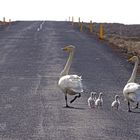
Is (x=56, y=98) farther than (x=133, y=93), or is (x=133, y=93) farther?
(x=56, y=98)

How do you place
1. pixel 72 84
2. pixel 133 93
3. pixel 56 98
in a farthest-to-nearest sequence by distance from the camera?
pixel 56 98 → pixel 72 84 → pixel 133 93

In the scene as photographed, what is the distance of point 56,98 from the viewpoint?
1672 cm

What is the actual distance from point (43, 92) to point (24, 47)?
58.5ft

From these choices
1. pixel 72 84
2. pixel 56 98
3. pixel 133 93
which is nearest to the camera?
pixel 133 93

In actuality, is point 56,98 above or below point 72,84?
below

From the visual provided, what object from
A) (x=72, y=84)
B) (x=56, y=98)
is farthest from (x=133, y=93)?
(x=56, y=98)

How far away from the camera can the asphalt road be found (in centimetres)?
1179

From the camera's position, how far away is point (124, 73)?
2316cm

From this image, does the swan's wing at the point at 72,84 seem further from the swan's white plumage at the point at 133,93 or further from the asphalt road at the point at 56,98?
the swan's white plumage at the point at 133,93

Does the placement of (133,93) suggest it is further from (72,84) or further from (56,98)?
(56,98)

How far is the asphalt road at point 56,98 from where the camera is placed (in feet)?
38.7

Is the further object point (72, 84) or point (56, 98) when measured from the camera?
point (56, 98)

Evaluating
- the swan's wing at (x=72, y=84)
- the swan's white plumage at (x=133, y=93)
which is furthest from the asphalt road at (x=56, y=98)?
the swan's wing at (x=72, y=84)

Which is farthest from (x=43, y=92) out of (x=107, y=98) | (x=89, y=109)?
(x=89, y=109)
